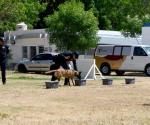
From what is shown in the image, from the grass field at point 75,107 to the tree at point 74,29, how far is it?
59.7ft

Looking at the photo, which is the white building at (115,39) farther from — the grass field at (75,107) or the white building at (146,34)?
the grass field at (75,107)

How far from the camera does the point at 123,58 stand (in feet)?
112

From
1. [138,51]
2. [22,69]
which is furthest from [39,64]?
[138,51]

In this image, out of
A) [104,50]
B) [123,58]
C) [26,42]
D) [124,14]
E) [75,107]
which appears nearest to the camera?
[75,107]

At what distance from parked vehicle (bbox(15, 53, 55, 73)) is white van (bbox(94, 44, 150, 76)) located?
3.10m

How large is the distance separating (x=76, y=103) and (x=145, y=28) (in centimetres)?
2657

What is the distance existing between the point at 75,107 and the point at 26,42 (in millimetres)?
35348

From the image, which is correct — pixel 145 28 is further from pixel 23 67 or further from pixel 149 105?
pixel 149 105

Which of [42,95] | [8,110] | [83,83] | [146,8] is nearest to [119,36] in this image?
[146,8]

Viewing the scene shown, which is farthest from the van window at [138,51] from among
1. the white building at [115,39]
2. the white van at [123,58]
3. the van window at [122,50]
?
the white building at [115,39]

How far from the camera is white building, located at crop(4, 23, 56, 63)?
46.8m

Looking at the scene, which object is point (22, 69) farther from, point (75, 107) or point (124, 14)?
point (124, 14)

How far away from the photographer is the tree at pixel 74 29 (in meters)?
37.1

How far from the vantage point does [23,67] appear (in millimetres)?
37250
